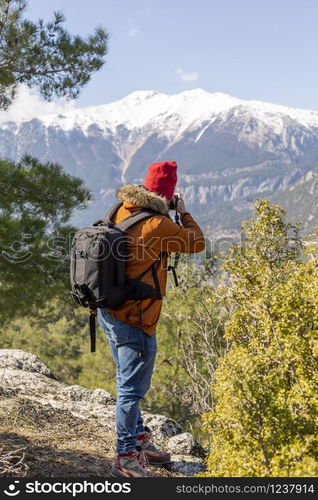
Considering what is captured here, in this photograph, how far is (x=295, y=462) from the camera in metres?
2.62

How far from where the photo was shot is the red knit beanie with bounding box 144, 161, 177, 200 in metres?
3.73

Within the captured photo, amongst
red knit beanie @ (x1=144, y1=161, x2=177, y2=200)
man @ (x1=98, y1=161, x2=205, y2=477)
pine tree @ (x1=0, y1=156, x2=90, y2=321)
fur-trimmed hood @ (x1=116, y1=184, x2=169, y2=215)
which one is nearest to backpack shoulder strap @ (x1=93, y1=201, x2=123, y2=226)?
man @ (x1=98, y1=161, x2=205, y2=477)

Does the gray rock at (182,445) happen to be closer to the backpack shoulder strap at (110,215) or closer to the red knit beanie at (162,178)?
the backpack shoulder strap at (110,215)

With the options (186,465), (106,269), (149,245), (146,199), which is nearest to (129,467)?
(186,465)

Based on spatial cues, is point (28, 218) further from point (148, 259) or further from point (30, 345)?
point (30, 345)

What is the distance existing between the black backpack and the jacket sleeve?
0.15 meters

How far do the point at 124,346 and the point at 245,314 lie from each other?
117cm

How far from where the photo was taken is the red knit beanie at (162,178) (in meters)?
3.73

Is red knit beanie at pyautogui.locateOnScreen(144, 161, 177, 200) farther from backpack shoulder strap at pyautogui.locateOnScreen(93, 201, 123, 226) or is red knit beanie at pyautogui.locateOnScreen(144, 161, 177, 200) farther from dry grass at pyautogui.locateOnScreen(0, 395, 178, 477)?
dry grass at pyautogui.locateOnScreen(0, 395, 178, 477)

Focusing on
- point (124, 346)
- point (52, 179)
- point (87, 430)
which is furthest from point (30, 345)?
point (124, 346)

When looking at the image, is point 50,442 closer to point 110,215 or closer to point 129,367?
point 129,367

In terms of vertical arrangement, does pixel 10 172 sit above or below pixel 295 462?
above

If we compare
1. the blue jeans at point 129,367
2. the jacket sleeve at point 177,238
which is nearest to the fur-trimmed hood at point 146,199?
the jacket sleeve at point 177,238

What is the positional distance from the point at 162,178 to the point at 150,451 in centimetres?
257
